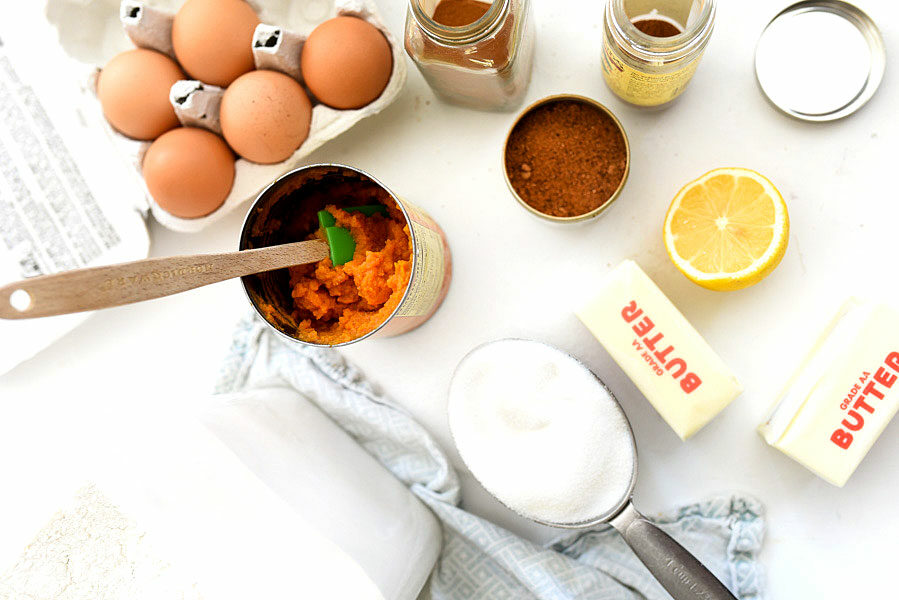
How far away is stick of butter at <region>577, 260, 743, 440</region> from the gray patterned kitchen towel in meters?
0.16

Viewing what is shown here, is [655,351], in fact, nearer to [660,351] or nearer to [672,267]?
[660,351]

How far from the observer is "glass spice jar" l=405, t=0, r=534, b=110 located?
29.1 inches

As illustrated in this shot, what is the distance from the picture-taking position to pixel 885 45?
0.88m

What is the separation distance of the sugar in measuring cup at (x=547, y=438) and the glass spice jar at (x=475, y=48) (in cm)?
33

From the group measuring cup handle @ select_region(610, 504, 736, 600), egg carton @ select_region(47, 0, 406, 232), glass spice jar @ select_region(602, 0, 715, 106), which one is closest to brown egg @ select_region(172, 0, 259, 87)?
egg carton @ select_region(47, 0, 406, 232)

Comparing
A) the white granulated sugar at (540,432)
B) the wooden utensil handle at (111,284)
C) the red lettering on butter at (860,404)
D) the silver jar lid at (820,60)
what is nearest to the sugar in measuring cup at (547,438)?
the white granulated sugar at (540,432)

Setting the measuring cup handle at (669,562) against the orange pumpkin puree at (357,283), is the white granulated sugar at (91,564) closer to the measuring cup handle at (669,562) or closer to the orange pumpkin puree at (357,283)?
the orange pumpkin puree at (357,283)

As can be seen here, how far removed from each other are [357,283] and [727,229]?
0.45 meters

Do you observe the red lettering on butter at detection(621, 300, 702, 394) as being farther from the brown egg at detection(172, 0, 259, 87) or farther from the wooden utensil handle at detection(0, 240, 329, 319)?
the brown egg at detection(172, 0, 259, 87)

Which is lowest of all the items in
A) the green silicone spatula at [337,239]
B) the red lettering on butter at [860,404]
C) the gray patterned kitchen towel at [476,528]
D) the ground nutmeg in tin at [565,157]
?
the gray patterned kitchen towel at [476,528]

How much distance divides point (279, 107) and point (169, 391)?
479 mm

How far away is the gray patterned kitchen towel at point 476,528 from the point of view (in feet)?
2.89

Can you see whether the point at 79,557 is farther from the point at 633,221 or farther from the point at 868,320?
the point at 868,320

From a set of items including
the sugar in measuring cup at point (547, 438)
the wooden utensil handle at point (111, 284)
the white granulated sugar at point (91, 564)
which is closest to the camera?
the wooden utensil handle at point (111, 284)
